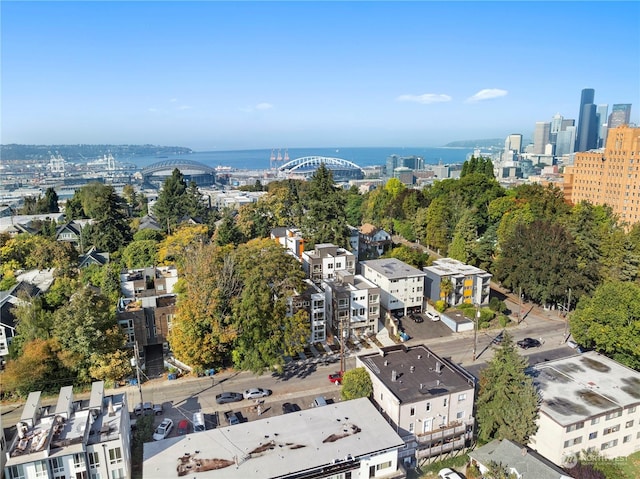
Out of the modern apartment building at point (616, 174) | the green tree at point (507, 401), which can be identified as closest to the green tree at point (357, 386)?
the green tree at point (507, 401)

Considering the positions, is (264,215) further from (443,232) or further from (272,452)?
(272,452)

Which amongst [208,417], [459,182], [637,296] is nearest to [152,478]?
[208,417]

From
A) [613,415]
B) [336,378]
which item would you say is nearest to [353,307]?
[336,378]

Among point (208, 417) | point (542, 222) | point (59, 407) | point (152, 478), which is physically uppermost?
point (542, 222)

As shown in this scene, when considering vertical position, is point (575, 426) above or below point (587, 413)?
below

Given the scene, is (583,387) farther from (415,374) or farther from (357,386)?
(357,386)

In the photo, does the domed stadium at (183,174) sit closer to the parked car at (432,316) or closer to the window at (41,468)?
the parked car at (432,316)

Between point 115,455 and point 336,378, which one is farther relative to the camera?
point 336,378

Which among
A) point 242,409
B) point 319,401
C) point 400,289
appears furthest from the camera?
point 400,289
